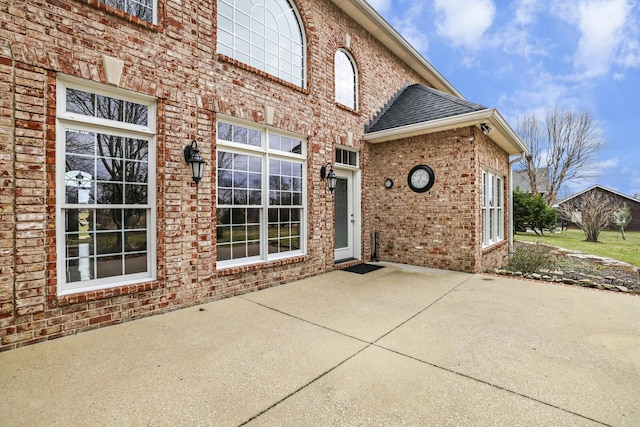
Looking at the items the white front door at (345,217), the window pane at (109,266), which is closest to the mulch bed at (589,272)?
the white front door at (345,217)

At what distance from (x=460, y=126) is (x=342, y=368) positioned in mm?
5385

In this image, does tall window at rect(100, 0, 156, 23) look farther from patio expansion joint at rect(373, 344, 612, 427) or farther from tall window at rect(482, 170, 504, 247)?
tall window at rect(482, 170, 504, 247)

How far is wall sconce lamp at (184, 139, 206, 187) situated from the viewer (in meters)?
3.81

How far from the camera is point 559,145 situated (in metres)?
23.5

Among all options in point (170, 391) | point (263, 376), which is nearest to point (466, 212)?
point (263, 376)

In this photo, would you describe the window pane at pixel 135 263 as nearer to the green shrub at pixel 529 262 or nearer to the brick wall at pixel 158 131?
the brick wall at pixel 158 131

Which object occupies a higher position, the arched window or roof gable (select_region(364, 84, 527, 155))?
the arched window

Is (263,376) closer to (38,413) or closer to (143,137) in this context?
(38,413)

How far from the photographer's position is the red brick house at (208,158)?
2.89 m

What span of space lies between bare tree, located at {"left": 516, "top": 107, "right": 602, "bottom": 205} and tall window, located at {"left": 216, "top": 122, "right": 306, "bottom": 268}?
2505 centimetres

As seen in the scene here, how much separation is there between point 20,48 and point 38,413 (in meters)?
3.28

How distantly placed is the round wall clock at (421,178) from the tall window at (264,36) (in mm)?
3167

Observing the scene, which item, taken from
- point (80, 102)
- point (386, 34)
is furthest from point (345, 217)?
point (80, 102)

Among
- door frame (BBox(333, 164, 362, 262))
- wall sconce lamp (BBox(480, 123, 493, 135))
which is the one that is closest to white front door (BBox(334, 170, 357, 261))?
door frame (BBox(333, 164, 362, 262))
